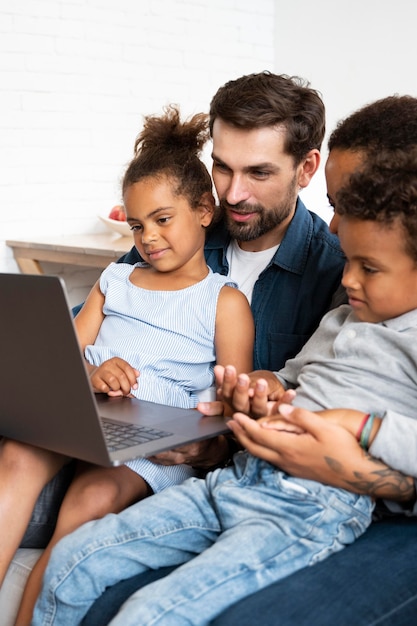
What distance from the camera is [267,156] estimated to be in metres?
1.85

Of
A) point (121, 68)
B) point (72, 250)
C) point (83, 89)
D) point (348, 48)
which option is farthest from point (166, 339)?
point (348, 48)

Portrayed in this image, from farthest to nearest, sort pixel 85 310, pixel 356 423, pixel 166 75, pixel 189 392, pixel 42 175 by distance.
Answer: pixel 166 75 < pixel 42 175 < pixel 85 310 < pixel 189 392 < pixel 356 423

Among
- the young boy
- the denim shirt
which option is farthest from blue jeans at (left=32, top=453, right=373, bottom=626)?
the denim shirt

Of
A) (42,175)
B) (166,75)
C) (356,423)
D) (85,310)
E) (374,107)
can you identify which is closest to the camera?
(356,423)

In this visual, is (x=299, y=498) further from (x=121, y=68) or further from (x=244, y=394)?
(x=121, y=68)

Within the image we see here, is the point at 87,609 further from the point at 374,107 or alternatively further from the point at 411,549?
the point at 374,107

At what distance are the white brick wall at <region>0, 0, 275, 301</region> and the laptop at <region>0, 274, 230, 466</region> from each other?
8.90ft

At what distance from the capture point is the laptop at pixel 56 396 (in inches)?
45.3

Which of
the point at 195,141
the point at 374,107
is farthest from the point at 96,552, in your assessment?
the point at 195,141

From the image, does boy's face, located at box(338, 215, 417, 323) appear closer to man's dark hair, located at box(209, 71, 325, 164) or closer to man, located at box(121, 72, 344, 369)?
man, located at box(121, 72, 344, 369)

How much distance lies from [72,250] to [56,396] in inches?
88.7

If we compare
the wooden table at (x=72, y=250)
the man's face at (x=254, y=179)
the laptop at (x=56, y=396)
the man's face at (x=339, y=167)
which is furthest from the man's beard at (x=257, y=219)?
the wooden table at (x=72, y=250)

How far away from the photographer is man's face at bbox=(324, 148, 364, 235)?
1488mm

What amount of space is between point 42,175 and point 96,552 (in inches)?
119
